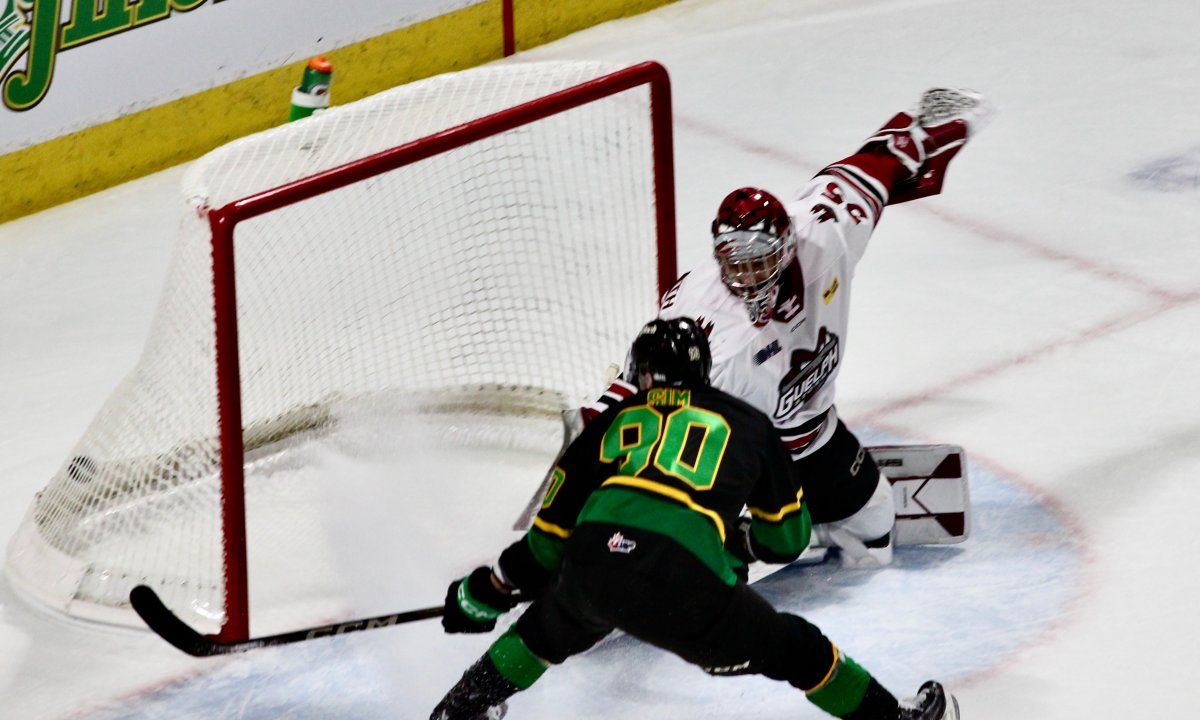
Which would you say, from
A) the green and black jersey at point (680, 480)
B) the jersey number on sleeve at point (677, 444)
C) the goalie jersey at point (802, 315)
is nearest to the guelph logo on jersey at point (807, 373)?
the goalie jersey at point (802, 315)

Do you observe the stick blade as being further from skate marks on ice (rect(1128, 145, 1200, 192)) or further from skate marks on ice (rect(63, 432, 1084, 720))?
skate marks on ice (rect(1128, 145, 1200, 192))

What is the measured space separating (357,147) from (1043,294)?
1876mm

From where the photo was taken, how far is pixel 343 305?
378 cm

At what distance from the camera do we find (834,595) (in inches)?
139

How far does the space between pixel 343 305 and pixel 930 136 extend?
1185mm

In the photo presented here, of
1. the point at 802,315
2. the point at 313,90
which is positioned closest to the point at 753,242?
the point at 802,315

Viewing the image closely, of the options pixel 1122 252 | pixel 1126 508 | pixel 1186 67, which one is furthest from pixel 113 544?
pixel 1186 67

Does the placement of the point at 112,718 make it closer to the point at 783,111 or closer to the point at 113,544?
the point at 113,544

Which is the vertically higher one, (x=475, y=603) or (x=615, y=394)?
(x=615, y=394)

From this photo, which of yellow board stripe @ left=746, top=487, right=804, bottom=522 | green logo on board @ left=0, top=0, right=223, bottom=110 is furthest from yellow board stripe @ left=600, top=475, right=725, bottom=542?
green logo on board @ left=0, top=0, right=223, bottom=110

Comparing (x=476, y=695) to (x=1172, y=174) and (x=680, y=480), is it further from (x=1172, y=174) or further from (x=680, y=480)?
(x=1172, y=174)

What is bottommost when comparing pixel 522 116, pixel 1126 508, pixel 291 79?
pixel 1126 508

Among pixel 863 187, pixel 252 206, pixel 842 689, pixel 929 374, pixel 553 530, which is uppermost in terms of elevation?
pixel 252 206

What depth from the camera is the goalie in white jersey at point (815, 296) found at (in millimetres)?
3143
